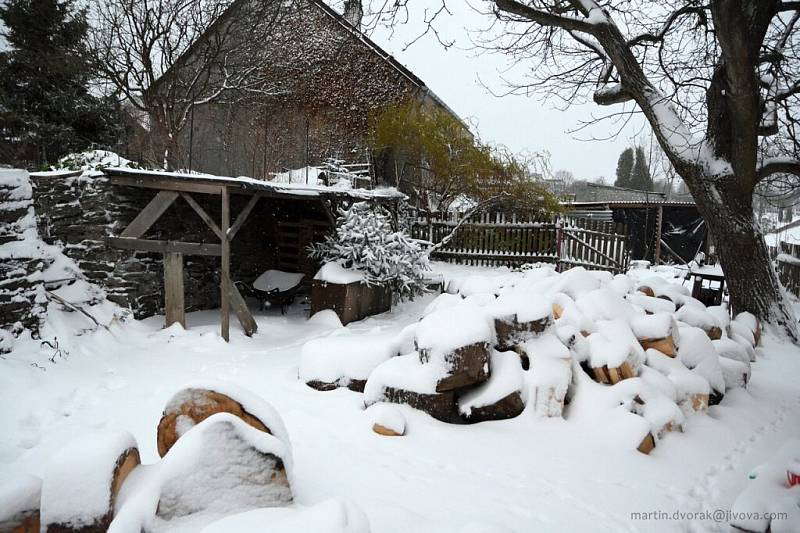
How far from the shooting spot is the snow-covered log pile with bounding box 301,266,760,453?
386cm

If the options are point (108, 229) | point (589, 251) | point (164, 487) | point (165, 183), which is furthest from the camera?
point (589, 251)

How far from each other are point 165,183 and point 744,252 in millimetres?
7868

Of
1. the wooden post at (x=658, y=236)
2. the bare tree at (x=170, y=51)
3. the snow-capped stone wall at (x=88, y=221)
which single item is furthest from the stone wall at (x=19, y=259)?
the wooden post at (x=658, y=236)

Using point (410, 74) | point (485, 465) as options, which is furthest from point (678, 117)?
point (410, 74)

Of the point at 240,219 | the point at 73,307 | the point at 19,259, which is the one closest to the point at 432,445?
the point at 240,219

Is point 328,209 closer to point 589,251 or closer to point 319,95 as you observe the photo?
point 589,251

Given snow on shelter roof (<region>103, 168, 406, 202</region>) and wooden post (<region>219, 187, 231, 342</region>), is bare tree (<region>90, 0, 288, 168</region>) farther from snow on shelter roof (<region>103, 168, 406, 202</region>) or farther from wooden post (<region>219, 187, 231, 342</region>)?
wooden post (<region>219, 187, 231, 342</region>)

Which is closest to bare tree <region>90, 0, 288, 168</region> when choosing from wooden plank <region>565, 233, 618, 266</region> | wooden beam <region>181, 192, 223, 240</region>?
wooden beam <region>181, 192, 223, 240</region>

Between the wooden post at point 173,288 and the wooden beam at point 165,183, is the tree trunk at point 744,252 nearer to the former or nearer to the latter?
the wooden beam at point 165,183

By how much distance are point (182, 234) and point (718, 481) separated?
7443mm

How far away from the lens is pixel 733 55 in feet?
17.6

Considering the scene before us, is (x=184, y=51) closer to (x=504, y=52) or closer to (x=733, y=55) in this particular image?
(x=504, y=52)

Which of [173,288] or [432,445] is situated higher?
[173,288]

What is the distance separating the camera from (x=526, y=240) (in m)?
12.2
